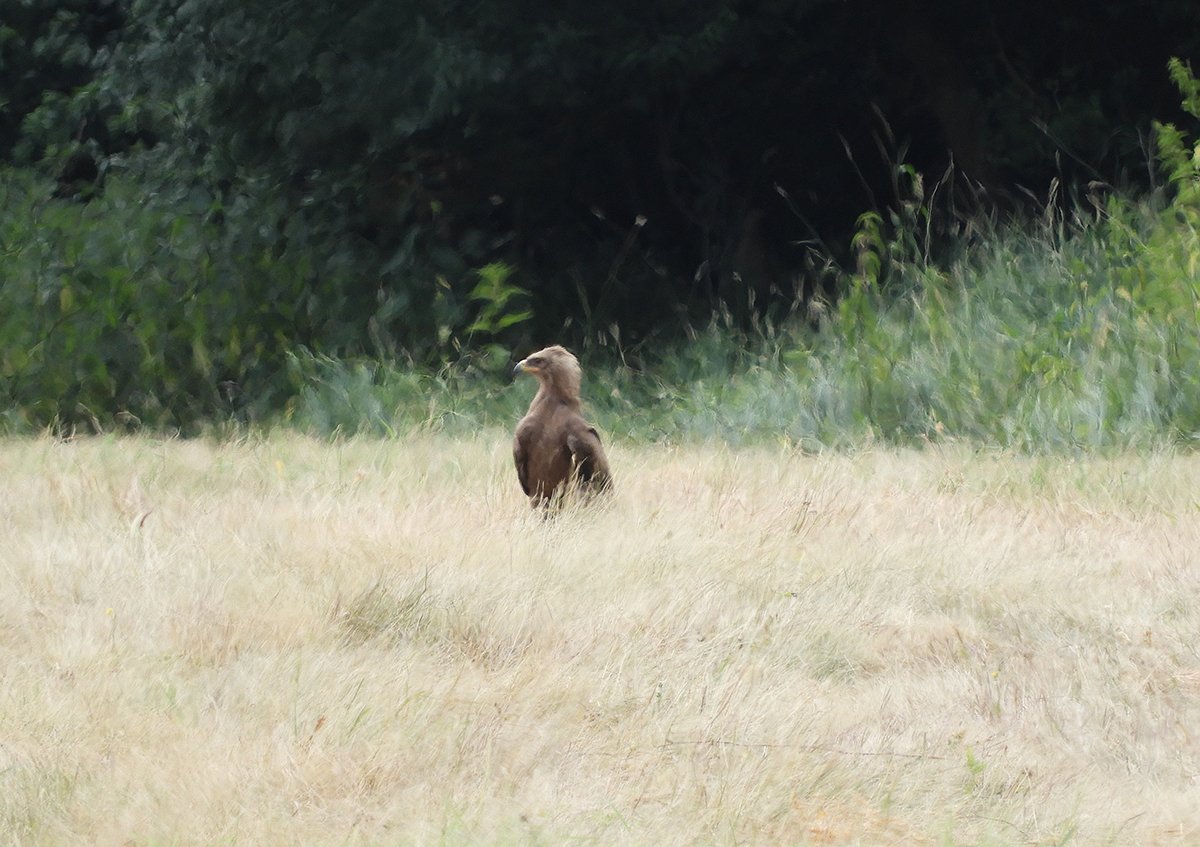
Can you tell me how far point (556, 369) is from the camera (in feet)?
17.7

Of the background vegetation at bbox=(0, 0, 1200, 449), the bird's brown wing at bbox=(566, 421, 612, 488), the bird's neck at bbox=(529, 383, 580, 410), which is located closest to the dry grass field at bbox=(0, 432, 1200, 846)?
the bird's brown wing at bbox=(566, 421, 612, 488)

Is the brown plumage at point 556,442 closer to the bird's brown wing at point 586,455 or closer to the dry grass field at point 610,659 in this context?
the bird's brown wing at point 586,455

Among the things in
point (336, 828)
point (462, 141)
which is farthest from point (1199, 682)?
point (462, 141)

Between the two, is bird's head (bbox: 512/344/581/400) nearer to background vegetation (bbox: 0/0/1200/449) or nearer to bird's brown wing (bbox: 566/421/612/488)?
bird's brown wing (bbox: 566/421/612/488)

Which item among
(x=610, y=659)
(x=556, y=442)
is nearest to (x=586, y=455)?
(x=556, y=442)

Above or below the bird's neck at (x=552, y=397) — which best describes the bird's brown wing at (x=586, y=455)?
below

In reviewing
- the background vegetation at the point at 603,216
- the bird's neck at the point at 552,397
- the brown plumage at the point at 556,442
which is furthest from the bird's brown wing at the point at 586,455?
the background vegetation at the point at 603,216

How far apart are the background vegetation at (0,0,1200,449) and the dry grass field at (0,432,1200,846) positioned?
2102mm

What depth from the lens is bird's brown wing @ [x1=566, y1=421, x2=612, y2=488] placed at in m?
5.32

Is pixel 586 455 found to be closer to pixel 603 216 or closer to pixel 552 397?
pixel 552 397

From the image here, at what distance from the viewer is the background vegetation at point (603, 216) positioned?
827 cm

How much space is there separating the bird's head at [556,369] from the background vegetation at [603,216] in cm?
227

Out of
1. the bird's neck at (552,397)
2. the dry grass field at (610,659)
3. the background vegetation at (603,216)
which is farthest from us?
the background vegetation at (603,216)

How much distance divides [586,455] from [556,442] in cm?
12
